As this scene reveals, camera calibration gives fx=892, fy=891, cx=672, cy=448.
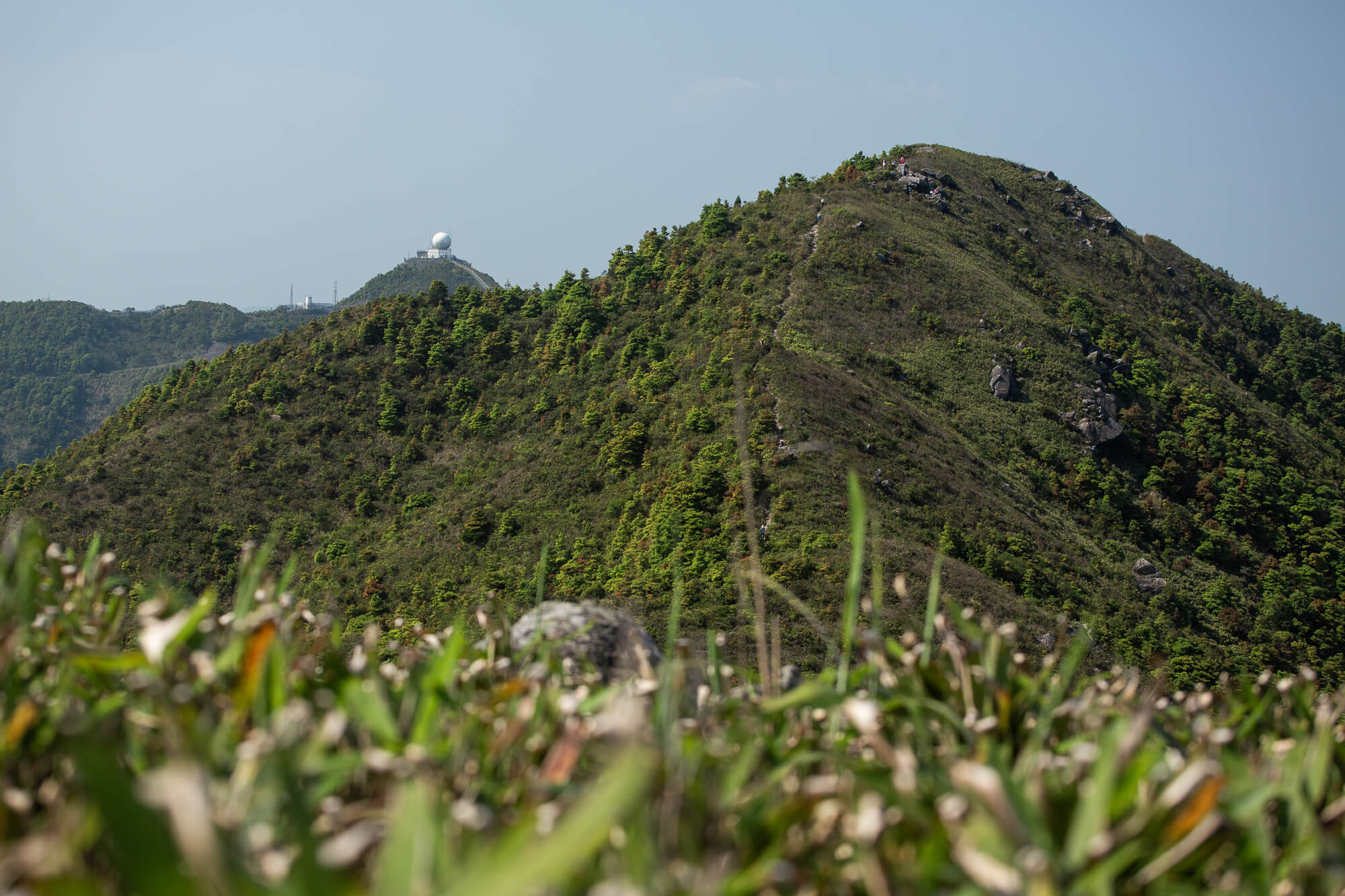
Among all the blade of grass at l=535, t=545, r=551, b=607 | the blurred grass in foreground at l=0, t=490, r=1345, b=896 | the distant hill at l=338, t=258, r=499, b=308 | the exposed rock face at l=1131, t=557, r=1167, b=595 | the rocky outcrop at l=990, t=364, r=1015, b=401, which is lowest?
the exposed rock face at l=1131, t=557, r=1167, b=595

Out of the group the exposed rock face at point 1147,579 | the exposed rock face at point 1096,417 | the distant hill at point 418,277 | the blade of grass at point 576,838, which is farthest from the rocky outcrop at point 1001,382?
the distant hill at point 418,277

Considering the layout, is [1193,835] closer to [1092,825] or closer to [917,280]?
[1092,825]

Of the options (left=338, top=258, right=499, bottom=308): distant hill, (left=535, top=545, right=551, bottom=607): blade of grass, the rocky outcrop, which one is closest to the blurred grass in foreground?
(left=535, top=545, right=551, bottom=607): blade of grass

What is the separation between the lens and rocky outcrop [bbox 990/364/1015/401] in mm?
38469

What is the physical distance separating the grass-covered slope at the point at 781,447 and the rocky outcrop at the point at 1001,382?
32 centimetres

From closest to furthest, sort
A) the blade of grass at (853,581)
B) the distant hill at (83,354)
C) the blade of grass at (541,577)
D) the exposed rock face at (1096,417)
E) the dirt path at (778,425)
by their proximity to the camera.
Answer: the blade of grass at (853,581)
the blade of grass at (541,577)
the dirt path at (778,425)
the exposed rock face at (1096,417)
the distant hill at (83,354)

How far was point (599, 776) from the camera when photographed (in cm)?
166

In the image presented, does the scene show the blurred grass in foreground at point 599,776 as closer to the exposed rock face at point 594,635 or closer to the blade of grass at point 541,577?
the blade of grass at point 541,577

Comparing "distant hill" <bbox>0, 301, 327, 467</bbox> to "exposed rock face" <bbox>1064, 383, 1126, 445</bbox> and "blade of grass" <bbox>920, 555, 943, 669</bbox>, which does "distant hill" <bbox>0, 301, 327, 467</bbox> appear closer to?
"exposed rock face" <bbox>1064, 383, 1126, 445</bbox>

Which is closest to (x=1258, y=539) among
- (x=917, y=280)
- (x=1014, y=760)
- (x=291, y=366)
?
(x=917, y=280)

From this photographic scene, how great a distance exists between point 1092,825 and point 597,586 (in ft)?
85.5

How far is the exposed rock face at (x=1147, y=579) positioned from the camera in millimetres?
29562

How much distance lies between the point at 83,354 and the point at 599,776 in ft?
394

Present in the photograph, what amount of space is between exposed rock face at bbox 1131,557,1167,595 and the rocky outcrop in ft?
32.4
